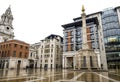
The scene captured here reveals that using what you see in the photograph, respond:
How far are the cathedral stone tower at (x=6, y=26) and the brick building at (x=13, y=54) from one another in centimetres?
953

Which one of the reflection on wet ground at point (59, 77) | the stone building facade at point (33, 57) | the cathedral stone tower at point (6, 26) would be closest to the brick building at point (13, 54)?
the cathedral stone tower at point (6, 26)

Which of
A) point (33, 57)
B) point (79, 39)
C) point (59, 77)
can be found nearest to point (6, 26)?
point (33, 57)

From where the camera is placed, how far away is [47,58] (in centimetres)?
6116

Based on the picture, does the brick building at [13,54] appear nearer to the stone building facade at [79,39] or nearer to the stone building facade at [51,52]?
the stone building facade at [51,52]

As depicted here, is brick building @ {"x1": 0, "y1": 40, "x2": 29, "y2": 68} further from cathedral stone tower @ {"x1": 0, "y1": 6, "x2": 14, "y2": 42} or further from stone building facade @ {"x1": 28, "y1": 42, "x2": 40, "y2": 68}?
stone building facade @ {"x1": 28, "y1": 42, "x2": 40, "y2": 68}

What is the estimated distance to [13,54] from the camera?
135 ft

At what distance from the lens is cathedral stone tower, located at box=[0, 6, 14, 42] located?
52969mm

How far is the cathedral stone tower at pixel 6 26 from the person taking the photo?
52969 millimetres

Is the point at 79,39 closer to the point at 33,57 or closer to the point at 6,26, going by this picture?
the point at 33,57

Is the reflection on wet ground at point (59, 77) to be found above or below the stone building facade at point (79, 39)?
below

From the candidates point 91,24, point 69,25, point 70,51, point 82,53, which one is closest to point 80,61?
point 82,53

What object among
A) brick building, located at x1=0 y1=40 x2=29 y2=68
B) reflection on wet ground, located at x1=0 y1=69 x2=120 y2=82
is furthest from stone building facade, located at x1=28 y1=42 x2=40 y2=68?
reflection on wet ground, located at x1=0 y1=69 x2=120 y2=82

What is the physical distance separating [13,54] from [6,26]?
2123 cm

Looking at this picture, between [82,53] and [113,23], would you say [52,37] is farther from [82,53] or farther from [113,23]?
[82,53]
